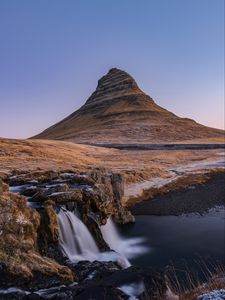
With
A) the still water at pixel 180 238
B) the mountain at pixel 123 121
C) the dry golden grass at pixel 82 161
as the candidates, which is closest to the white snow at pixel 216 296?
the still water at pixel 180 238

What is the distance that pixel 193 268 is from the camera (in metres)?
20.2

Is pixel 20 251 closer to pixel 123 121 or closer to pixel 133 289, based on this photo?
pixel 133 289

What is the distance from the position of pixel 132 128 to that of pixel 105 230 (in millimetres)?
101341

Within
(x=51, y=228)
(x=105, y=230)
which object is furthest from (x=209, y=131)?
(x=51, y=228)

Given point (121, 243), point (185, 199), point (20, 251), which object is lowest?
point (121, 243)

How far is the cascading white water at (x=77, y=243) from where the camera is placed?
2002 cm

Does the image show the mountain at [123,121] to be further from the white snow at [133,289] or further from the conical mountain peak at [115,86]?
the white snow at [133,289]

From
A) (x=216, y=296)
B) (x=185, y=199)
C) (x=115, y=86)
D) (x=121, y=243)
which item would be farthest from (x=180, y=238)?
(x=115, y=86)

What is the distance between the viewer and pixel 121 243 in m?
25.8

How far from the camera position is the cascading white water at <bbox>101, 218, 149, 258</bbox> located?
78.3ft

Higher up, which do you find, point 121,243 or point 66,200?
point 66,200

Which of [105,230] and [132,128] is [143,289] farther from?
[132,128]

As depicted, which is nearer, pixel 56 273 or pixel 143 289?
pixel 143 289

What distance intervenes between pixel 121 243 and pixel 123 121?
118 metres
